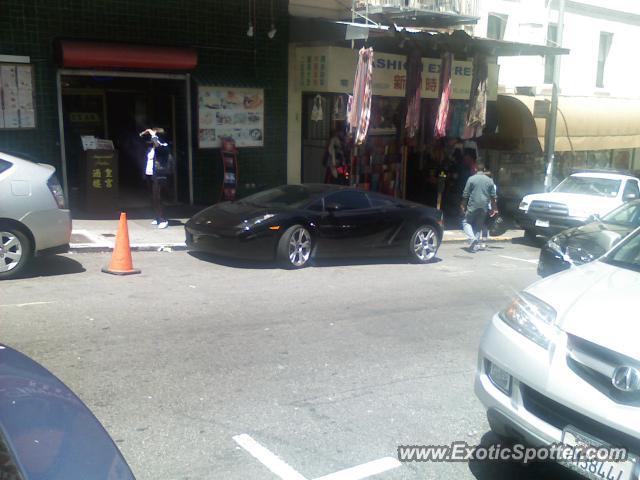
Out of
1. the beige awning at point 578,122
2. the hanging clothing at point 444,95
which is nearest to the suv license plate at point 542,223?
the hanging clothing at point 444,95

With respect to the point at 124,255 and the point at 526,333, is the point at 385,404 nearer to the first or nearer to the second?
the point at 526,333

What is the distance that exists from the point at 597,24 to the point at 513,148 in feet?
24.2

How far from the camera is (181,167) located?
615 inches

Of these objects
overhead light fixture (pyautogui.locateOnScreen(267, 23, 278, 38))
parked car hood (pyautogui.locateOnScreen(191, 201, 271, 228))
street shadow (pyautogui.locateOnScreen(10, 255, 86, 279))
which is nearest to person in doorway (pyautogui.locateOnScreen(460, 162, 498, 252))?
parked car hood (pyautogui.locateOnScreen(191, 201, 271, 228))

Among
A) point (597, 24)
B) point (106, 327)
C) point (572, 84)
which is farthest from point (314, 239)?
point (597, 24)

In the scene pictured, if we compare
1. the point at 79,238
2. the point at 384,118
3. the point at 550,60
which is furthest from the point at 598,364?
the point at 550,60

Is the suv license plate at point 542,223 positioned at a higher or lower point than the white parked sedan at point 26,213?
lower

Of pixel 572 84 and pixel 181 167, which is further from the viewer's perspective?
pixel 572 84

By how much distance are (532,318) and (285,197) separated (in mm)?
7409

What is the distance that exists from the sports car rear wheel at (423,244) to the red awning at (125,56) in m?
6.00

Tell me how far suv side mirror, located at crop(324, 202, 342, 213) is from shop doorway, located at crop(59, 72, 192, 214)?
511 centimetres

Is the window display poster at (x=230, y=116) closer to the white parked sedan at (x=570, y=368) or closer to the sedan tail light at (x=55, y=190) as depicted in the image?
the sedan tail light at (x=55, y=190)

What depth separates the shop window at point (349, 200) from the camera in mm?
11375

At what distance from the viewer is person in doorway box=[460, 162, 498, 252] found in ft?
45.4
